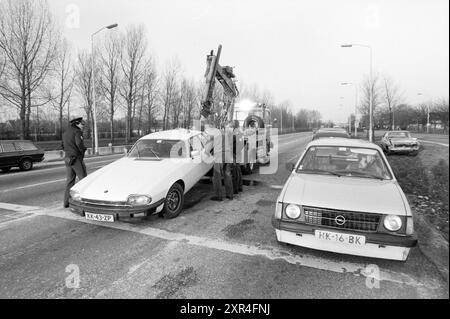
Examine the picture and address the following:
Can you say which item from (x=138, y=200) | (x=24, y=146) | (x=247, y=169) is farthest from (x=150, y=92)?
(x=138, y=200)

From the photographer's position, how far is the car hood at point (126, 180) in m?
5.02

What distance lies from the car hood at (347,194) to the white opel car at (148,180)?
7.60ft

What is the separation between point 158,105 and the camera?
131ft

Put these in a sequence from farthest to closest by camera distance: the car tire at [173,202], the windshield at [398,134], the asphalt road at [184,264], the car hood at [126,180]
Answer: the windshield at [398,134] < the car tire at [173,202] < the car hood at [126,180] < the asphalt road at [184,264]

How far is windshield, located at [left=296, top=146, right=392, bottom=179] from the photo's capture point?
4754mm

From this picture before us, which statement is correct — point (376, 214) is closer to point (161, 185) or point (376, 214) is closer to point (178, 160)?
point (161, 185)

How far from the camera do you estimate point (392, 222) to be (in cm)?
349

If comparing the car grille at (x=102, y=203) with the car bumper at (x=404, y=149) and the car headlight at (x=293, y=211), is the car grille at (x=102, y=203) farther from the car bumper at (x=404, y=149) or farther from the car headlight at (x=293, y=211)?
the car bumper at (x=404, y=149)

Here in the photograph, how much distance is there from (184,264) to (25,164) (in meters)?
13.1

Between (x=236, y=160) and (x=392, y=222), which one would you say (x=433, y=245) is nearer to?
(x=392, y=222)

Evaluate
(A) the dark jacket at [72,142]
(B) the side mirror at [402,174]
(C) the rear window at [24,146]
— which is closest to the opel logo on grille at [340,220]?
(A) the dark jacket at [72,142]

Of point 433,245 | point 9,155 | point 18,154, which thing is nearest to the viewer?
point 433,245

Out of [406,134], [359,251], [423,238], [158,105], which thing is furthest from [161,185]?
[158,105]
